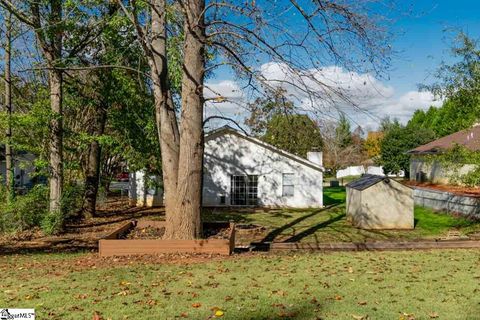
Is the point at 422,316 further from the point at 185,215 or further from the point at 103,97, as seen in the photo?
the point at 103,97

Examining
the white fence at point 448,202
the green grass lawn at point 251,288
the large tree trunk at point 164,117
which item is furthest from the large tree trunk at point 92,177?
the white fence at point 448,202

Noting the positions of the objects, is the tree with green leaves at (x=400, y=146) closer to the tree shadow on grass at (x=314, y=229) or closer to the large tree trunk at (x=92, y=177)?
the tree shadow on grass at (x=314, y=229)

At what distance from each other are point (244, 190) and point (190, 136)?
17.9 meters

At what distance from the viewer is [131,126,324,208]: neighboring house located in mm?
27734

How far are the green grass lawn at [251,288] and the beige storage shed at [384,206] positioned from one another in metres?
10.5

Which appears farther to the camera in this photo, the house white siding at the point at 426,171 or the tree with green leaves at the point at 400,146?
the tree with green leaves at the point at 400,146

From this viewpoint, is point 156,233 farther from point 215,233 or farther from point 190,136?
point 190,136

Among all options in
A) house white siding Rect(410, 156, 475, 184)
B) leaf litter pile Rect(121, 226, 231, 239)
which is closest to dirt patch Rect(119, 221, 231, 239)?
leaf litter pile Rect(121, 226, 231, 239)

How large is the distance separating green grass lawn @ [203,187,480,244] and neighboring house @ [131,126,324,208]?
1520mm

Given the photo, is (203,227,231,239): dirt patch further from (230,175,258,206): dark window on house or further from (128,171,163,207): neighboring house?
(128,171,163,207): neighboring house

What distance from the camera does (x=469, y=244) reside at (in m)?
11.9

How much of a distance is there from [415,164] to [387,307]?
1457 inches

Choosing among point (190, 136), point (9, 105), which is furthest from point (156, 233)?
point (9, 105)

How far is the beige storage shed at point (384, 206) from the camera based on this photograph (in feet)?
65.2
